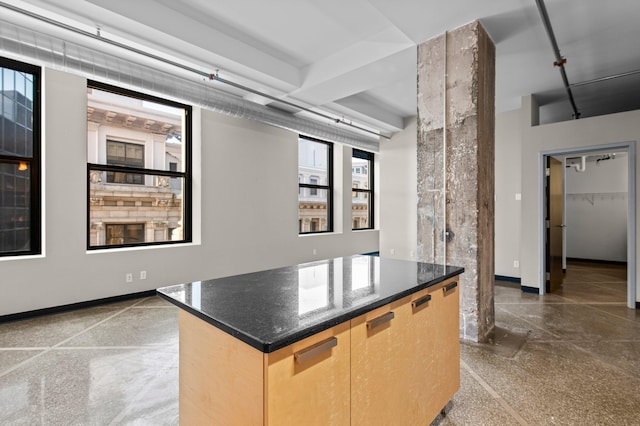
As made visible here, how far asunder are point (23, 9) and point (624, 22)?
5315mm

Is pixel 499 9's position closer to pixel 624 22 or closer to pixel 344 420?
pixel 624 22

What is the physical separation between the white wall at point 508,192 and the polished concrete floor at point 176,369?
160 centimetres

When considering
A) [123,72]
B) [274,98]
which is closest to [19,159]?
[123,72]

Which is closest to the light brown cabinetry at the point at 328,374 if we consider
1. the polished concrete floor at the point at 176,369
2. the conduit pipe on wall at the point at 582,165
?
the polished concrete floor at the point at 176,369

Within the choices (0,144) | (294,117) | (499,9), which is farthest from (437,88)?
(0,144)

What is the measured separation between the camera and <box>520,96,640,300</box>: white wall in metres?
4.30

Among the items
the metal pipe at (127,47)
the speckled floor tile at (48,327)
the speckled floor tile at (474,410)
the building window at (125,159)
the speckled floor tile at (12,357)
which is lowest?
the speckled floor tile at (474,410)

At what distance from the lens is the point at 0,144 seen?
334 cm

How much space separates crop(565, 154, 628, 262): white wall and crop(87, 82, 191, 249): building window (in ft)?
28.6

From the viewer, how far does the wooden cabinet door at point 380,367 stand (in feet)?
3.90

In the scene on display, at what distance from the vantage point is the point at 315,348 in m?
1.01

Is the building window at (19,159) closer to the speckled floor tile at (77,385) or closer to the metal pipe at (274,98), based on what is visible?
the speckled floor tile at (77,385)

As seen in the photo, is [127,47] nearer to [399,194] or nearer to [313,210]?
[313,210]

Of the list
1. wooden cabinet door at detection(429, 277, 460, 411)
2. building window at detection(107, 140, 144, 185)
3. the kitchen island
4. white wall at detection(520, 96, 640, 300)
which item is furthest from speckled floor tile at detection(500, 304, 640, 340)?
building window at detection(107, 140, 144, 185)
